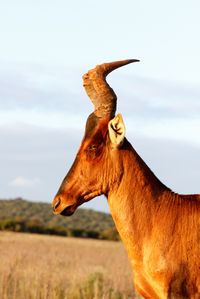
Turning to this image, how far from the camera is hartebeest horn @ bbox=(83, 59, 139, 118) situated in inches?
420

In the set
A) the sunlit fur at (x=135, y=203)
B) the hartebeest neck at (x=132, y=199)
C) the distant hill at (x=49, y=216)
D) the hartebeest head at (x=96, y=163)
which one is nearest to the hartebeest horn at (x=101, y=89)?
the hartebeest head at (x=96, y=163)

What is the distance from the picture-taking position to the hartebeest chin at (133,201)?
10242 mm

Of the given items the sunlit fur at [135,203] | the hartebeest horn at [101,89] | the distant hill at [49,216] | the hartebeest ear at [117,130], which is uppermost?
the hartebeest horn at [101,89]

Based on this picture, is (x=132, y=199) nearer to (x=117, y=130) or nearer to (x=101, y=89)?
(x=117, y=130)

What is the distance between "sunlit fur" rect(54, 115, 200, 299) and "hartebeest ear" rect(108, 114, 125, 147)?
0.39 feet

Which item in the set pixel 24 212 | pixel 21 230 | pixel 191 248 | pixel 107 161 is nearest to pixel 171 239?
pixel 191 248

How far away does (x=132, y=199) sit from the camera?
1056cm

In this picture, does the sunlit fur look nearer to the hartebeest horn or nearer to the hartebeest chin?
the hartebeest chin

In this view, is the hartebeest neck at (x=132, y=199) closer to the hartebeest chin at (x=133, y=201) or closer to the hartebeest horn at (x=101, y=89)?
the hartebeest chin at (x=133, y=201)

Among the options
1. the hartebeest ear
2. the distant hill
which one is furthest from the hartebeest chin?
the distant hill

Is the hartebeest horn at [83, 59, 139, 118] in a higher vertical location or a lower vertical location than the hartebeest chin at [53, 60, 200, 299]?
higher

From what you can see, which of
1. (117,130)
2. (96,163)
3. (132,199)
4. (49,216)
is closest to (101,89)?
(117,130)

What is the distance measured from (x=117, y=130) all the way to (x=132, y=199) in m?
0.76

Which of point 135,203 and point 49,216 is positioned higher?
point 135,203
